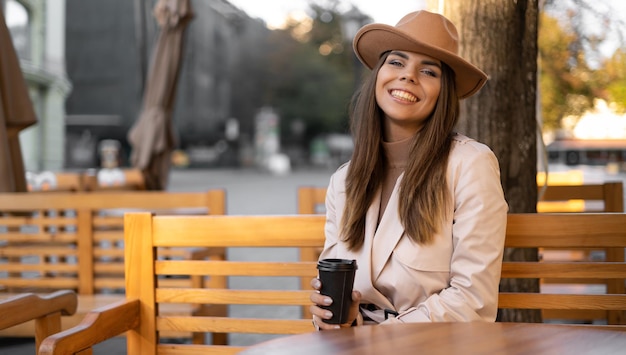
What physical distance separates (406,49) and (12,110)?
12.6 ft

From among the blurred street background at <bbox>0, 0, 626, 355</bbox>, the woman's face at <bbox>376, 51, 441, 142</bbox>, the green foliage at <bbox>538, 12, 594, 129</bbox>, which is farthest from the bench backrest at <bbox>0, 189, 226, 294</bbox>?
the green foliage at <bbox>538, 12, 594, 129</bbox>

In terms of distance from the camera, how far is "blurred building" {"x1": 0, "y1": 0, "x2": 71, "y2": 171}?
1812 cm

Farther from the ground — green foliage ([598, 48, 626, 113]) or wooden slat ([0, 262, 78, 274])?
green foliage ([598, 48, 626, 113])

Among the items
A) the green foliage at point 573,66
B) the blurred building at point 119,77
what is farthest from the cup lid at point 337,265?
the blurred building at point 119,77

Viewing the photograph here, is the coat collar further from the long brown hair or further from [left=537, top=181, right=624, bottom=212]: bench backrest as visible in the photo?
[left=537, top=181, right=624, bottom=212]: bench backrest

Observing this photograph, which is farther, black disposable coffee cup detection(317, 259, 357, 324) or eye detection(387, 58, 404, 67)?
eye detection(387, 58, 404, 67)

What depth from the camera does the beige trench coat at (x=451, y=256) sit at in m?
2.35

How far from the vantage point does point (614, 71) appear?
8.07 m

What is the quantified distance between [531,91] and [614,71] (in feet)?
16.1

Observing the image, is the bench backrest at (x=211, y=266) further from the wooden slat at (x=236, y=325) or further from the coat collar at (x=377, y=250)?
the coat collar at (x=377, y=250)

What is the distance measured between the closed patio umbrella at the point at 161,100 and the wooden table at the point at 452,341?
25.7 ft

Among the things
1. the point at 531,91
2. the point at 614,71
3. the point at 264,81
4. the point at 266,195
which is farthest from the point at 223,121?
the point at 531,91

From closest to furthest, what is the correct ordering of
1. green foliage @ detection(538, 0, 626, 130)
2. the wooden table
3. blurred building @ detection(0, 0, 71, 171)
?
the wooden table → green foliage @ detection(538, 0, 626, 130) → blurred building @ detection(0, 0, 71, 171)

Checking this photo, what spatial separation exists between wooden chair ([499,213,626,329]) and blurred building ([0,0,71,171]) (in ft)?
53.2
